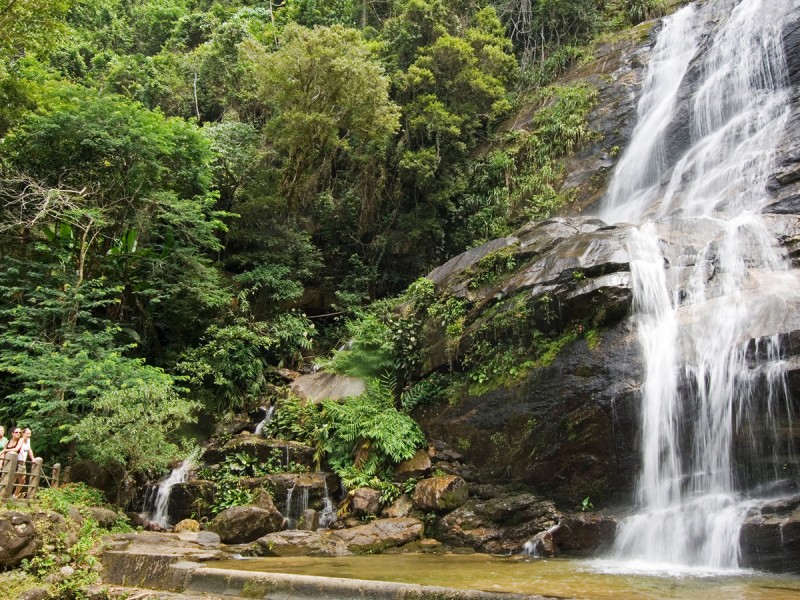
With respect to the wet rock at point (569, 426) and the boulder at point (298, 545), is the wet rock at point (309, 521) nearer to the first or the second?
the boulder at point (298, 545)

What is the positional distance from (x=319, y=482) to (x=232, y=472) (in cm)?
194

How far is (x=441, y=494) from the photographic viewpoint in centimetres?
993

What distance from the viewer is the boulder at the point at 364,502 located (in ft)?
33.5

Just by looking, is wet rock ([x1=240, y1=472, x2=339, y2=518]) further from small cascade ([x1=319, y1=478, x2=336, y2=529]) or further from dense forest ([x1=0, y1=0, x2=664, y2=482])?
dense forest ([x1=0, y1=0, x2=664, y2=482])

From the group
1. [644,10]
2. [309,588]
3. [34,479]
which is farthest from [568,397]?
[644,10]

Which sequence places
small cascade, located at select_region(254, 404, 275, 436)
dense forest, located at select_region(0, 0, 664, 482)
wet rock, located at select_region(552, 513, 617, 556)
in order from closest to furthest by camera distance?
wet rock, located at select_region(552, 513, 617, 556), dense forest, located at select_region(0, 0, 664, 482), small cascade, located at select_region(254, 404, 275, 436)

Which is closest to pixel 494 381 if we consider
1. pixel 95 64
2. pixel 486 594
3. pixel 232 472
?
pixel 232 472

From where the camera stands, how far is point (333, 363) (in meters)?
14.4

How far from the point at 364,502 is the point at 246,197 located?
11.1 metres

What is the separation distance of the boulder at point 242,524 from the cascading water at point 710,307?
5493mm

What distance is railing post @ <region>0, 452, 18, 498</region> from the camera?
8.34 metres

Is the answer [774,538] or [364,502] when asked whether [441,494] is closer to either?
[364,502]

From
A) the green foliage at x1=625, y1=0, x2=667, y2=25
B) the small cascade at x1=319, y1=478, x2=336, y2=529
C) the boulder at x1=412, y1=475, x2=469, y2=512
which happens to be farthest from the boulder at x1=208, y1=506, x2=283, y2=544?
the green foliage at x1=625, y1=0, x2=667, y2=25

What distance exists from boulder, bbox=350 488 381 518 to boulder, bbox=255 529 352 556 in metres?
1.24
